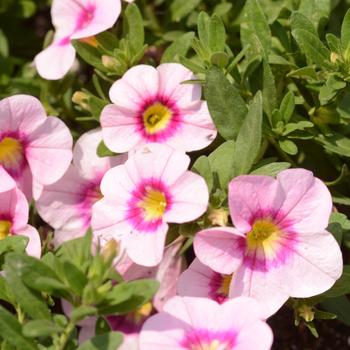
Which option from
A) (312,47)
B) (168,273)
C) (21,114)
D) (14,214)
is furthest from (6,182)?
(312,47)

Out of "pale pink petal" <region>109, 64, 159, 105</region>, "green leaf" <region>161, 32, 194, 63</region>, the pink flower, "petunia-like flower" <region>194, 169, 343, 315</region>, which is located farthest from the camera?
"green leaf" <region>161, 32, 194, 63</region>

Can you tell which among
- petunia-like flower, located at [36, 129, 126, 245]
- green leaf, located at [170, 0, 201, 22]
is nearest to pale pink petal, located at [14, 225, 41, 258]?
petunia-like flower, located at [36, 129, 126, 245]

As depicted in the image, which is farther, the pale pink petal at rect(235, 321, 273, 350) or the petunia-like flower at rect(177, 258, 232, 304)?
the petunia-like flower at rect(177, 258, 232, 304)

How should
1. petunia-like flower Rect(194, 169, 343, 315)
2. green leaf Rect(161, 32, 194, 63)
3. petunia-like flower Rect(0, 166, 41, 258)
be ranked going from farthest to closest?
green leaf Rect(161, 32, 194, 63)
petunia-like flower Rect(0, 166, 41, 258)
petunia-like flower Rect(194, 169, 343, 315)

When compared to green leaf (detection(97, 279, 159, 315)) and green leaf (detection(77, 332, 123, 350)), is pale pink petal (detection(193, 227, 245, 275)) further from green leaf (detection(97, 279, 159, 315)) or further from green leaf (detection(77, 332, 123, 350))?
green leaf (detection(77, 332, 123, 350))

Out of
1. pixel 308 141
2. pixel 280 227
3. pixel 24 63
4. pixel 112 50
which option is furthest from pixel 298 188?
pixel 24 63

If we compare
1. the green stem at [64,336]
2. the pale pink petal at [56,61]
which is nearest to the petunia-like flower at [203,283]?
the green stem at [64,336]

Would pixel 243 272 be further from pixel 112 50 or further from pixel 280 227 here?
pixel 112 50

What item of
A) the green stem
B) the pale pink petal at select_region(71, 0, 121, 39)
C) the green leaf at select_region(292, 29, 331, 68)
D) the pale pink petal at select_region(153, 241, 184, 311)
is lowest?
the pale pink petal at select_region(153, 241, 184, 311)
